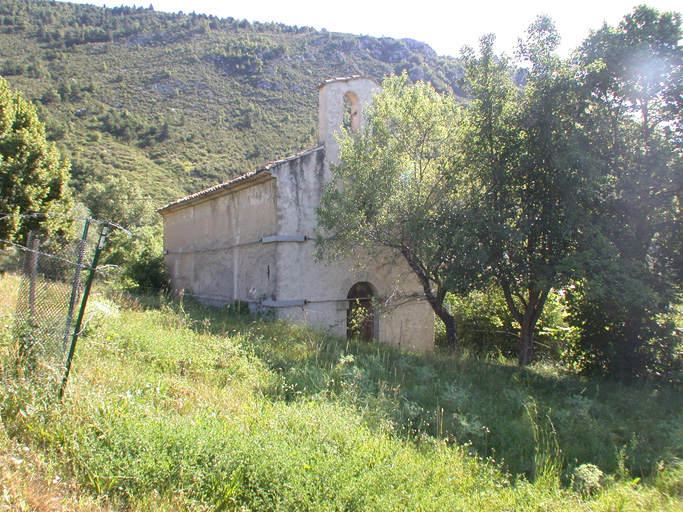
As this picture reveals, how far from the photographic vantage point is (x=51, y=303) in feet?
18.0

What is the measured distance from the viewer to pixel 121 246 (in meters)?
28.9

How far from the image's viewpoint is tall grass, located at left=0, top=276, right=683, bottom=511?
378cm

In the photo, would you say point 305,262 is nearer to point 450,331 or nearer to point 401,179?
point 401,179

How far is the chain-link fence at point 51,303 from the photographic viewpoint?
4.83 m

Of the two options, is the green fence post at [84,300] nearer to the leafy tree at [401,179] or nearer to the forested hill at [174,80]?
the leafy tree at [401,179]

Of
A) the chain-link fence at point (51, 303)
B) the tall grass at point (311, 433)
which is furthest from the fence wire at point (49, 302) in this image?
the tall grass at point (311, 433)

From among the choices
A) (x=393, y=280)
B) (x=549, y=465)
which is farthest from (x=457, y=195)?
(x=549, y=465)

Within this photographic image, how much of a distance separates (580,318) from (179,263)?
13.5m

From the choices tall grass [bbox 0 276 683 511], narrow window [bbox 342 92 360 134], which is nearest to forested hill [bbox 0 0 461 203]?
narrow window [bbox 342 92 360 134]

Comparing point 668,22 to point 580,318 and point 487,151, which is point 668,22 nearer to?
point 487,151

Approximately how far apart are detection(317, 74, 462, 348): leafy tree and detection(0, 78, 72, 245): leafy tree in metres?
12.0

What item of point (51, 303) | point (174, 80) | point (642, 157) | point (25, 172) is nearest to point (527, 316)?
point (642, 157)

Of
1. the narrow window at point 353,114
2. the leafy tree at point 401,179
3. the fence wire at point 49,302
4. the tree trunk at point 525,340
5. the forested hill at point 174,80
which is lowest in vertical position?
the tree trunk at point 525,340

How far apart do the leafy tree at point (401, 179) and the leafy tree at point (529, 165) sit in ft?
2.36
